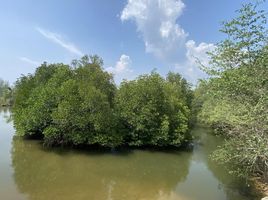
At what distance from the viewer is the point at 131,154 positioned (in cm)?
2095

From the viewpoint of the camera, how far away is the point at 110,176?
15.2m

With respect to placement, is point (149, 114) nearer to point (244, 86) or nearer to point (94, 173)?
point (94, 173)

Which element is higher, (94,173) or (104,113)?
(104,113)

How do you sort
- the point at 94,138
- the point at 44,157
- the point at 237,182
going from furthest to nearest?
1. the point at 94,138
2. the point at 44,157
3. the point at 237,182

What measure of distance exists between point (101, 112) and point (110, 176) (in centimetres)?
668

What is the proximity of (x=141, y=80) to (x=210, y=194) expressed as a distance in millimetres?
12797

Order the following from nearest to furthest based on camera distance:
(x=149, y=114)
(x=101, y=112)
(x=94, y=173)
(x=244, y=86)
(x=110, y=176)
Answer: (x=244, y=86), (x=110, y=176), (x=94, y=173), (x=101, y=112), (x=149, y=114)

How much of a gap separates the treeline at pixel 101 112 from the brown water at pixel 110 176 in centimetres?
125

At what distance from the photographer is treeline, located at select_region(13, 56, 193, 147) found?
20.4 metres

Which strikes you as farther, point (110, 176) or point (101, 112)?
point (101, 112)

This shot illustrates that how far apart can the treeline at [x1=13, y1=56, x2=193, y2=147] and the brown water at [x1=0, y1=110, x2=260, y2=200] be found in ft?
4.09

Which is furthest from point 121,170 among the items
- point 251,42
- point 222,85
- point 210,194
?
point 251,42

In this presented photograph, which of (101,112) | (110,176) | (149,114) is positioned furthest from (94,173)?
(149,114)

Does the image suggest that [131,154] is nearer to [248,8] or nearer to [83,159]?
[83,159]
